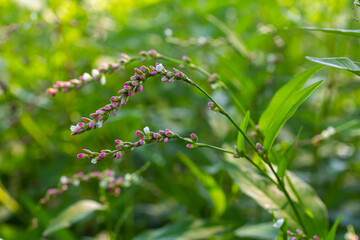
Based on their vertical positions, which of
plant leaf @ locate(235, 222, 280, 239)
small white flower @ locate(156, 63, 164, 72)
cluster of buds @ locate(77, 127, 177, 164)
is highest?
small white flower @ locate(156, 63, 164, 72)

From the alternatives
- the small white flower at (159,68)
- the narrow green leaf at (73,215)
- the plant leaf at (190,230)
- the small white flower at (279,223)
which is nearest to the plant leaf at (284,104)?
the small white flower at (279,223)

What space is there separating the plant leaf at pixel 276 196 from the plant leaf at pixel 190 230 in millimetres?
184

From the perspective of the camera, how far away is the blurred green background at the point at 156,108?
1397 millimetres

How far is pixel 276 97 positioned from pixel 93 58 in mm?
1111

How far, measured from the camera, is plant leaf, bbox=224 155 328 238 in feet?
2.93

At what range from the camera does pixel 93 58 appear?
174 centimetres

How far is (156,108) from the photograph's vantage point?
1.89 meters

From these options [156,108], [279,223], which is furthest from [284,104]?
[156,108]

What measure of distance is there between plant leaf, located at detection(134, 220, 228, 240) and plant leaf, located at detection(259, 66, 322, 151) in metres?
0.36

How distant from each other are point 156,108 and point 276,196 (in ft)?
3.39

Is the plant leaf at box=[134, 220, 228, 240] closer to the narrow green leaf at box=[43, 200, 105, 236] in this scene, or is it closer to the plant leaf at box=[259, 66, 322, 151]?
the narrow green leaf at box=[43, 200, 105, 236]

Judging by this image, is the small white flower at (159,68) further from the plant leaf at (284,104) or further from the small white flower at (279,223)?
the small white flower at (279,223)

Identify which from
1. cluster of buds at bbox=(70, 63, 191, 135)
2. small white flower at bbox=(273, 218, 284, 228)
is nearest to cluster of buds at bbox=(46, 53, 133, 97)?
cluster of buds at bbox=(70, 63, 191, 135)

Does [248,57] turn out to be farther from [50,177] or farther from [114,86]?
[50,177]
